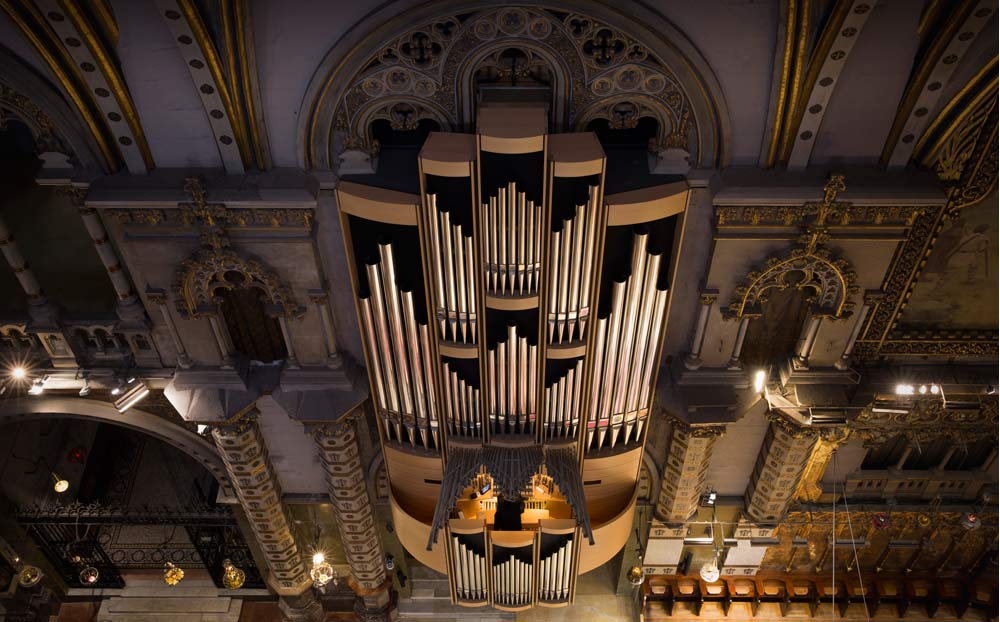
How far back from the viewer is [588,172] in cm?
951

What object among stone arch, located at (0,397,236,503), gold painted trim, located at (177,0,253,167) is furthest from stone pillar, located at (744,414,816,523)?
stone arch, located at (0,397,236,503)

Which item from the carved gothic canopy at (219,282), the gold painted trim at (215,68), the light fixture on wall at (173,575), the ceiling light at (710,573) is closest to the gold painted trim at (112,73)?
the gold painted trim at (215,68)

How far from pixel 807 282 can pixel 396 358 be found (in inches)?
242

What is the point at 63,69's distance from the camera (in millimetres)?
9773

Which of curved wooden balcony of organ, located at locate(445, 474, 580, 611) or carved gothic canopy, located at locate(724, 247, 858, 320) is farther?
curved wooden balcony of organ, located at locate(445, 474, 580, 611)

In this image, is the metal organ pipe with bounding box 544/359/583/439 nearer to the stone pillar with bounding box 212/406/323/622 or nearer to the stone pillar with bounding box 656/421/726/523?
the stone pillar with bounding box 656/421/726/523

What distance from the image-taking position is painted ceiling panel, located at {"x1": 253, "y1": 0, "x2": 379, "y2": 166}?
948 centimetres

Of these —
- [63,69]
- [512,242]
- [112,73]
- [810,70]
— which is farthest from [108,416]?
[810,70]

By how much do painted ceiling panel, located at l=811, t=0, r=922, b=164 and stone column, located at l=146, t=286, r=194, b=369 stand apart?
31.0 feet

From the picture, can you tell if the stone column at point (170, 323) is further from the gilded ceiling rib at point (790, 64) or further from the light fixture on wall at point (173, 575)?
the gilded ceiling rib at point (790, 64)

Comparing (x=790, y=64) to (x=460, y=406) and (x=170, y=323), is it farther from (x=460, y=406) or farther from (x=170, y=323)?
(x=170, y=323)

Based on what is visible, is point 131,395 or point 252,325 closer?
point 252,325

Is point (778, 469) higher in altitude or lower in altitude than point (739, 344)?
lower

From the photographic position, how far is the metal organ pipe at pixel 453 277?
10109 mm
